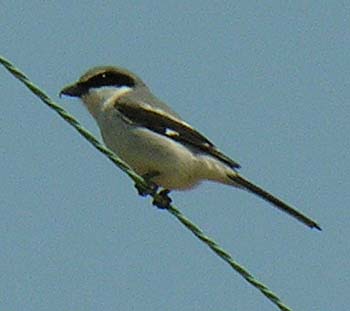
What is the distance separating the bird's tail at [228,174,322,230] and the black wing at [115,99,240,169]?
0.31ft

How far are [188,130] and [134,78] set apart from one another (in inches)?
28.2

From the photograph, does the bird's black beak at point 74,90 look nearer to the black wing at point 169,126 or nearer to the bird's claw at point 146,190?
the black wing at point 169,126

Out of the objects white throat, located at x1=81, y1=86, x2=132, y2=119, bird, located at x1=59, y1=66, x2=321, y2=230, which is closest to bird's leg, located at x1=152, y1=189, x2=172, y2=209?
bird, located at x1=59, y1=66, x2=321, y2=230

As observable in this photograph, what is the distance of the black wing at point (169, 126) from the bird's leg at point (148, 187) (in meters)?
0.26

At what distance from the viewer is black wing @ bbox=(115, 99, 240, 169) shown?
259 inches

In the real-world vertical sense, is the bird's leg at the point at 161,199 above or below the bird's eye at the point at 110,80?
below

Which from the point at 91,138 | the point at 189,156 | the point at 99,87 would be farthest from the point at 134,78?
the point at 91,138

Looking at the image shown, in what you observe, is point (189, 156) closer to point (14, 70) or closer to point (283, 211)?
point (283, 211)

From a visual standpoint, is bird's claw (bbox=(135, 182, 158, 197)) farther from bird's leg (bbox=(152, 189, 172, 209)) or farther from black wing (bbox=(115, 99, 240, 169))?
black wing (bbox=(115, 99, 240, 169))

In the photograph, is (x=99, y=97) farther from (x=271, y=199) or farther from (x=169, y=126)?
(x=271, y=199)

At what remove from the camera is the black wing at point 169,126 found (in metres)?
6.58

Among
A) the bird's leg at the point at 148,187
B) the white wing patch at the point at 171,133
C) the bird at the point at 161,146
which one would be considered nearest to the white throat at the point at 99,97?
the bird at the point at 161,146

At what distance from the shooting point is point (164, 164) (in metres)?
6.43

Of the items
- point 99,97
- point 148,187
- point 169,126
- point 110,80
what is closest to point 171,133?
point 169,126
